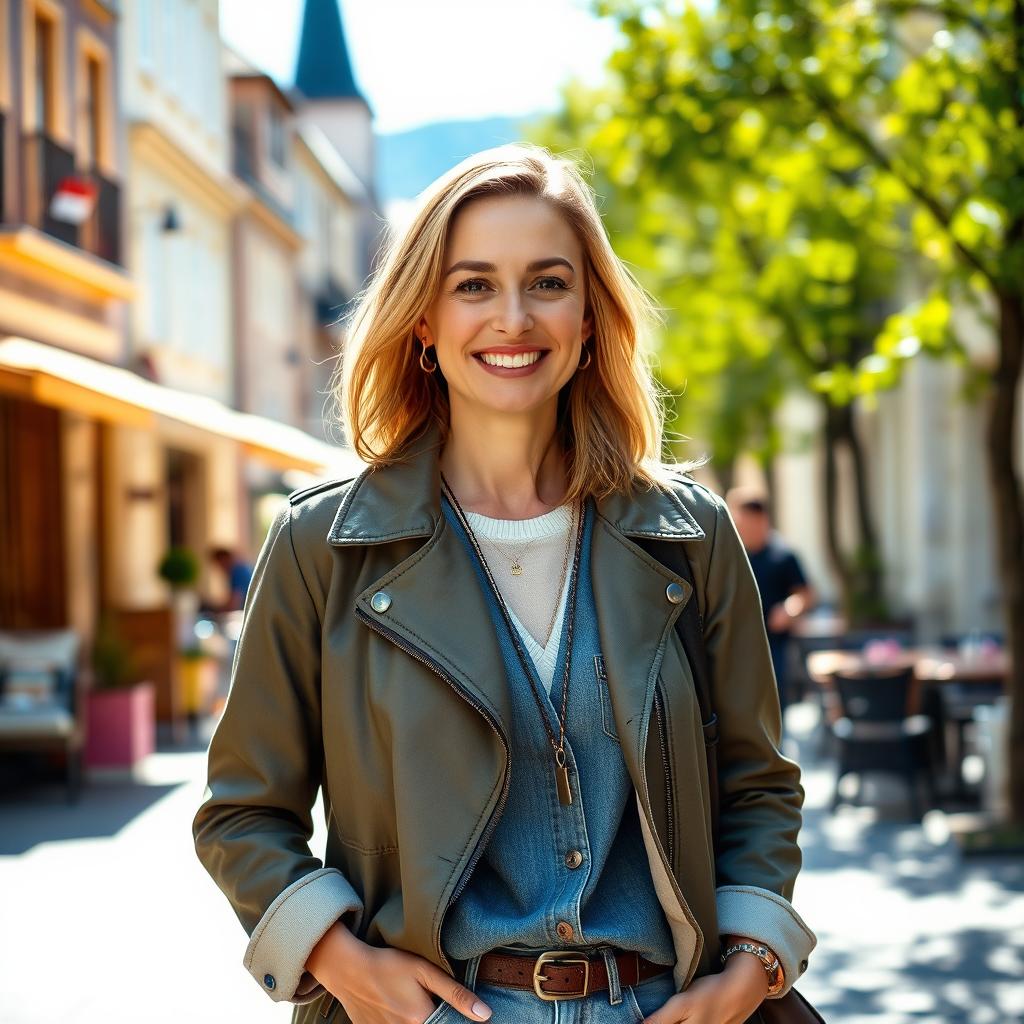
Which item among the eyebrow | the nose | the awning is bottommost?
the nose

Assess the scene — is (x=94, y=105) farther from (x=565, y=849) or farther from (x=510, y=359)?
(x=565, y=849)

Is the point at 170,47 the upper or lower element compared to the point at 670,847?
upper

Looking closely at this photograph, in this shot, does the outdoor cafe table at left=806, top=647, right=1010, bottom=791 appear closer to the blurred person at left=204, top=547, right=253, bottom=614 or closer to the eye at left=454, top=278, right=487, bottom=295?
the blurred person at left=204, top=547, right=253, bottom=614

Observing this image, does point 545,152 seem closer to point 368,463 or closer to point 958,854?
point 368,463

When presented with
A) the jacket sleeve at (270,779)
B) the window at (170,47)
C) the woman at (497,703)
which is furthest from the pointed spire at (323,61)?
the jacket sleeve at (270,779)

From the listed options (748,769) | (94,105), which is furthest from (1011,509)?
(94,105)

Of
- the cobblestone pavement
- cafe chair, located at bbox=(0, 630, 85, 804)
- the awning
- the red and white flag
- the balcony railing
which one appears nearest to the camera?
the cobblestone pavement

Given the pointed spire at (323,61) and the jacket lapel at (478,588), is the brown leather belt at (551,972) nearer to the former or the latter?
the jacket lapel at (478,588)

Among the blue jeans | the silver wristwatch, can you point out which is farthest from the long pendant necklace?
the silver wristwatch

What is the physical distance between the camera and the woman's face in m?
2.31

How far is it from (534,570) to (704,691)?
11.4 inches

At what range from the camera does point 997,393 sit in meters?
9.73

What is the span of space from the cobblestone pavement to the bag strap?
3.91 meters

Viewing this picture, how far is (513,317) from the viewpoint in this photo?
2287mm
